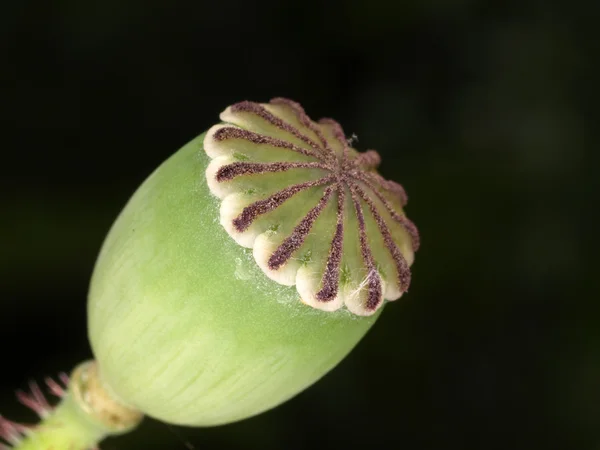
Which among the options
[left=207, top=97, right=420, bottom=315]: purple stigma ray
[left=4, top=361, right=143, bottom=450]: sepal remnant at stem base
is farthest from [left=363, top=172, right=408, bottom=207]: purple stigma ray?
[left=4, top=361, right=143, bottom=450]: sepal remnant at stem base

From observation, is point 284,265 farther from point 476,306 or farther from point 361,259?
point 476,306

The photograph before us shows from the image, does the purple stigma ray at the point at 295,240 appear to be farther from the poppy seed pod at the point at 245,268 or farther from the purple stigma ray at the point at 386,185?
the purple stigma ray at the point at 386,185

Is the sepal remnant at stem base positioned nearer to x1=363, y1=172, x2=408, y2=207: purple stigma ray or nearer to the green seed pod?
the green seed pod

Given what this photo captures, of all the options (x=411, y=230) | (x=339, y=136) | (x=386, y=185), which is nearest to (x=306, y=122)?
(x=339, y=136)

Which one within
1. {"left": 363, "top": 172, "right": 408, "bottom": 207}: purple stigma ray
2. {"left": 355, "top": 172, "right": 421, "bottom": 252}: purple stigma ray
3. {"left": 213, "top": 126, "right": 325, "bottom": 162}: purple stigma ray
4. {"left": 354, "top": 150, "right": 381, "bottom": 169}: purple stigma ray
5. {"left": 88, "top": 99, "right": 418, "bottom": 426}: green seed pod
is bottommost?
{"left": 88, "top": 99, "right": 418, "bottom": 426}: green seed pod

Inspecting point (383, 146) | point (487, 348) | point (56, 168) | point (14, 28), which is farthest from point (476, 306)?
point (14, 28)

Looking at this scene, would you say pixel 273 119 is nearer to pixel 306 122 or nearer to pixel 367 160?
pixel 306 122
